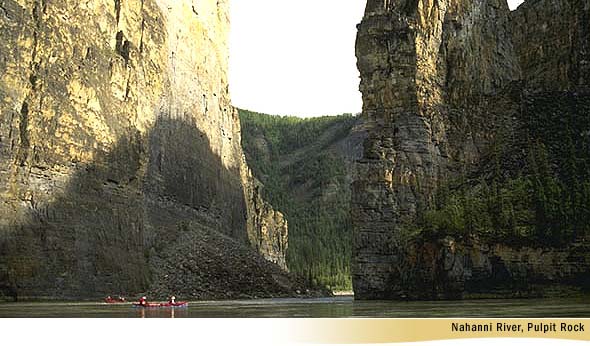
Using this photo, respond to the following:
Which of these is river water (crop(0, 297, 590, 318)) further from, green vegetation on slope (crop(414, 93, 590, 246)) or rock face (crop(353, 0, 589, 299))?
rock face (crop(353, 0, 589, 299))

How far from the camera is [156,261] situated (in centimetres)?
4906

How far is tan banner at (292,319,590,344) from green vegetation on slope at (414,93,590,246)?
14.1 meters

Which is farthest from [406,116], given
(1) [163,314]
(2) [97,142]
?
(2) [97,142]

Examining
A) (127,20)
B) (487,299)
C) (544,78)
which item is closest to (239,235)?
(127,20)

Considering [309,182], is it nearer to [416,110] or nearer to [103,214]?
[103,214]

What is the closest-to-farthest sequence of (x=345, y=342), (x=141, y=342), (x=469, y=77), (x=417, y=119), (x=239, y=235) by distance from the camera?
(x=345, y=342) → (x=141, y=342) → (x=417, y=119) → (x=469, y=77) → (x=239, y=235)

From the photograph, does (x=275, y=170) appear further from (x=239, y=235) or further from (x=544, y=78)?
(x=544, y=78)

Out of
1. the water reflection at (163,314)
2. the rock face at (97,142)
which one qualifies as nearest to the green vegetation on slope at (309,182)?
the rock face at (97,142)

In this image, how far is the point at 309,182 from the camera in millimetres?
→ 124375

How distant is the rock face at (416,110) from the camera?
102ft

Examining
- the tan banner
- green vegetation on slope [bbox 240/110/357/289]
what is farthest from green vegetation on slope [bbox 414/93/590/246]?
green vegetation on slope [bbox 240/110/357/289]

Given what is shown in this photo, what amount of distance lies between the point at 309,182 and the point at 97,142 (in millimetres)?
82308

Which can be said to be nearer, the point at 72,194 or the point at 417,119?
the point at 417,119

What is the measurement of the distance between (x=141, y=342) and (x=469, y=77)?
79.5ft
